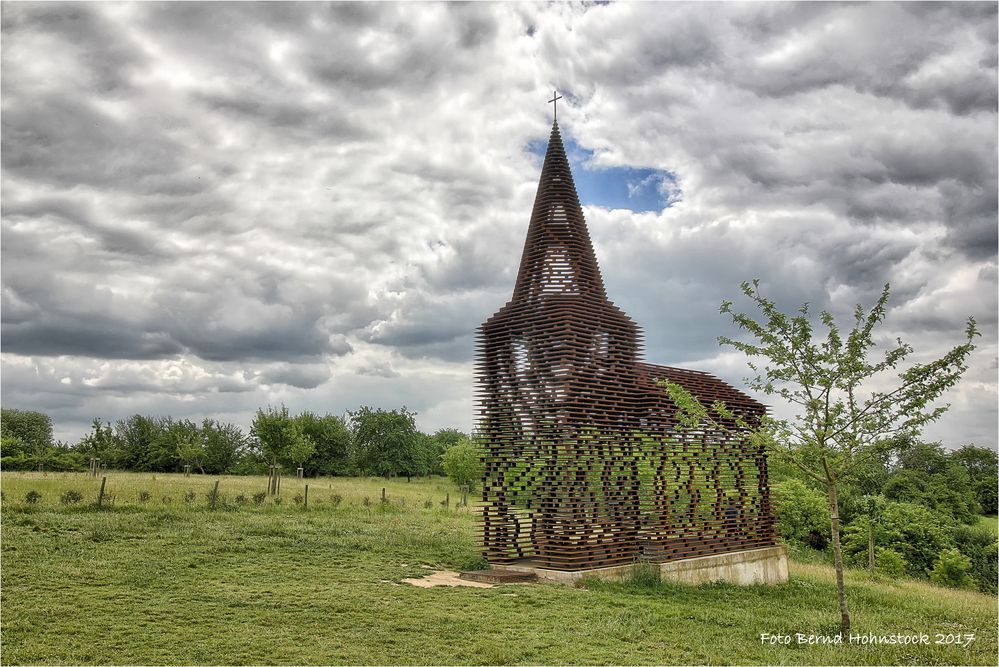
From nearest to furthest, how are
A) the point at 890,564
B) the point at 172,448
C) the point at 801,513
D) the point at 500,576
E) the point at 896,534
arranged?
the point at 500,576
the point at 890,564
the point at 896,534
the point at 801,513
the point at 172,448

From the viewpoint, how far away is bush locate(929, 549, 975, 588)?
1223 inches

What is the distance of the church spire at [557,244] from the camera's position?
1683cm

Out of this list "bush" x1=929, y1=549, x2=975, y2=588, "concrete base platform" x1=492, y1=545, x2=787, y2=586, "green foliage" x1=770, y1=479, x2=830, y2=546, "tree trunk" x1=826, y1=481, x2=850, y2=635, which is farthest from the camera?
"green foliage" x1=770, y1=479, x2=830, y2=546

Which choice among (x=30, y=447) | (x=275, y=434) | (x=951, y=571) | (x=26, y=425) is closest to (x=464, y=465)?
(x=275, y=434)

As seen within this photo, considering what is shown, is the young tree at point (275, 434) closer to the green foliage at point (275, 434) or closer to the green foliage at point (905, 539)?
the green foliage at point (275, 434)

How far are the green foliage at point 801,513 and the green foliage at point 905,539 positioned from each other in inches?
59.9

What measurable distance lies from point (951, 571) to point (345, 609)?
103 feet

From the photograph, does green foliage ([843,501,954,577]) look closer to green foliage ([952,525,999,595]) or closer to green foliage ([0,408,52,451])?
green foliage ([952,525,999,595])

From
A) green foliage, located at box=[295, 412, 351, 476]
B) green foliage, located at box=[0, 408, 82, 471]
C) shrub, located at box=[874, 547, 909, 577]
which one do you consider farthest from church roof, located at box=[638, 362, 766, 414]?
green foliage, located at box=[295, 412, 351, 476]

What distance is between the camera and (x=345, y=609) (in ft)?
35.9

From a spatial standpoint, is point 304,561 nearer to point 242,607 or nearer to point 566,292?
point 242,607

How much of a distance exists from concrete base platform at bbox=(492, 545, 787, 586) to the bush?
17.3 metres

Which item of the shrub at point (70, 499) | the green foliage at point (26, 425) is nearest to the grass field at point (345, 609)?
the shrub at point (70, 499)

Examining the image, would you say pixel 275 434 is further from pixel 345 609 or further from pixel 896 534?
pixel 896 534
